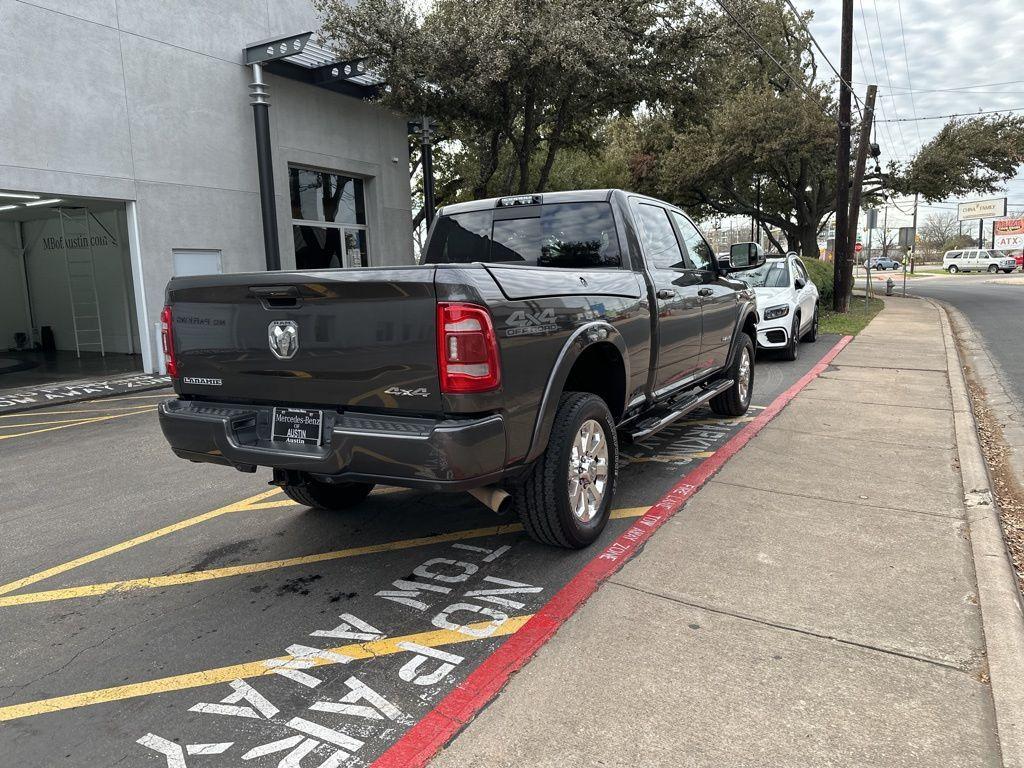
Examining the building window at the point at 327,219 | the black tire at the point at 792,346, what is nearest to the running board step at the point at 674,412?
the black tire at the point at 792,346

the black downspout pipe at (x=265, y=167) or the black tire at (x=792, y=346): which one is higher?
the black downspout pipe at (x=265, y=167)

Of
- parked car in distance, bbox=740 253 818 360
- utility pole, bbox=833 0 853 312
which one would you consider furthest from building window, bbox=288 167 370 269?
utility pole, bbox=833 0 853 312

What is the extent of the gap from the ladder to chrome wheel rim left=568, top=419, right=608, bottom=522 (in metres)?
14.0

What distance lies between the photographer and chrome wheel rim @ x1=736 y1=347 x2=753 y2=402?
6.95m

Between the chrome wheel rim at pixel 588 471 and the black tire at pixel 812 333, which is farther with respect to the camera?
the black tire at pixel 812 333

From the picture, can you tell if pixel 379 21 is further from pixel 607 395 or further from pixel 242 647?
pixel 242 647

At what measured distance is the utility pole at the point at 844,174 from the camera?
16906mm

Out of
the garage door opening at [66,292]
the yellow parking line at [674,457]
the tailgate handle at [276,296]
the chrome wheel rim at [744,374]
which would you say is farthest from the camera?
the garage door opening at [66,292]

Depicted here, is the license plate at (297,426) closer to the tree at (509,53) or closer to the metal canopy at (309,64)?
the tree at (509,53)

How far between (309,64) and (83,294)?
22.5ft

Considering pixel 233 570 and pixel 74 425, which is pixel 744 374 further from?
pixel 74 425

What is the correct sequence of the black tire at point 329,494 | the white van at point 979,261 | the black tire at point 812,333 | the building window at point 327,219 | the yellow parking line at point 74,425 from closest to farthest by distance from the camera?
the black tire at point 329,494 → the yellow parking line at point 74,425 → the black tire at point 812,333 → the building window at point 327,219 → the white van at point 979,261

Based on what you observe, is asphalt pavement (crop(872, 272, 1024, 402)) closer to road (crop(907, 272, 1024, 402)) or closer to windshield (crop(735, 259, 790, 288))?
road (crop(907, 272, 1024, 402))

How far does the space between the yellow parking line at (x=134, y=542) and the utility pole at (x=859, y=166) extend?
17.1 m
